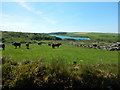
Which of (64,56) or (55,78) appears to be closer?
(55,78)

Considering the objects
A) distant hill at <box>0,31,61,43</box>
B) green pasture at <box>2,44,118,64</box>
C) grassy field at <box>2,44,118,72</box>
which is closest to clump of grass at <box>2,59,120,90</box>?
grassy field at <box>2,44,118,72</box>

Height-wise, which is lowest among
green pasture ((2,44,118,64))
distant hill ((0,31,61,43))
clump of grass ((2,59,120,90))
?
clump of grass ((2,59,120,90))

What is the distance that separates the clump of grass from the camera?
7141 mm

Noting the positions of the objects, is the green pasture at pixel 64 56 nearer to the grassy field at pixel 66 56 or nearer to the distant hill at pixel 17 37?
the grassy field at pixel 66 56

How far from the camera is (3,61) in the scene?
28.0 ft

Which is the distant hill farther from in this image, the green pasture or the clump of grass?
the clump of grass

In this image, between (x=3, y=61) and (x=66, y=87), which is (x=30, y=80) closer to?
(x=66, y=87)

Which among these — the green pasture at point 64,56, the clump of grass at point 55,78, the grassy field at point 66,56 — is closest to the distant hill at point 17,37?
the green pasture at point 64,56

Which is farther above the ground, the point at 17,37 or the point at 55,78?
the point at 17,37

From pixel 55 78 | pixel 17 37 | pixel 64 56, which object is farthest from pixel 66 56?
pixel 17 37

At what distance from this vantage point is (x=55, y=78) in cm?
725

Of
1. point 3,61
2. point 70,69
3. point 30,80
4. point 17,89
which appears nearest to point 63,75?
point 70,69

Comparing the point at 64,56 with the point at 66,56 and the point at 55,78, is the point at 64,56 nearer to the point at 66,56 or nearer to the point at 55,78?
the point at 66,56

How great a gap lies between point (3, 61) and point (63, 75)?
3794 millimetres
